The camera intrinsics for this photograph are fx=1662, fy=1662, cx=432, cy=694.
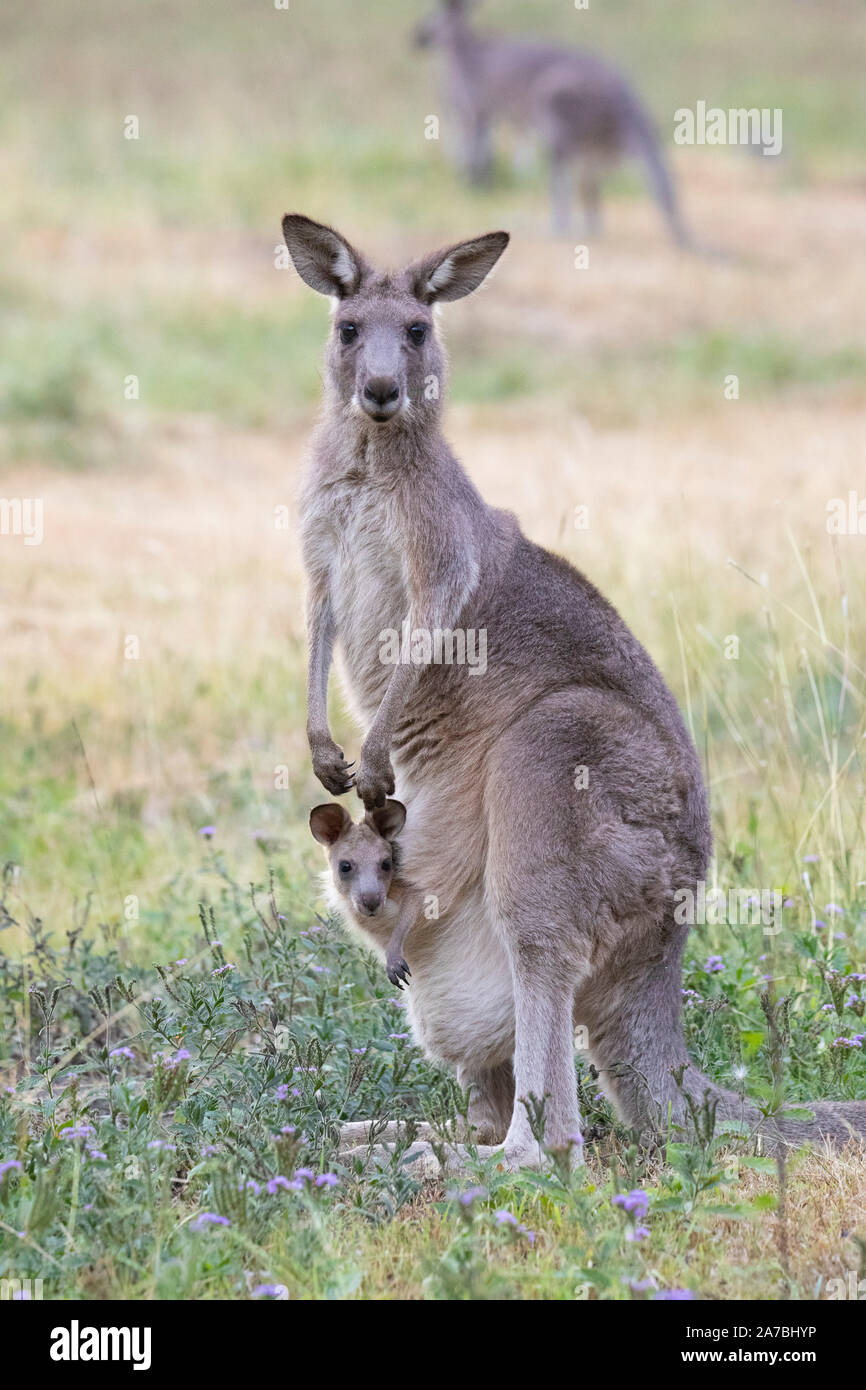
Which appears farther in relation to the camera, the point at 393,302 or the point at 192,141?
the point at 192,141

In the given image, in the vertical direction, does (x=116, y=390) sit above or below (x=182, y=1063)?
above

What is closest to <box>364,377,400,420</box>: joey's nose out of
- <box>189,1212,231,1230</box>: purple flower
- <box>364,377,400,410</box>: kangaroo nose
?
<box>364,377,400,410</box>: kangaroo nose

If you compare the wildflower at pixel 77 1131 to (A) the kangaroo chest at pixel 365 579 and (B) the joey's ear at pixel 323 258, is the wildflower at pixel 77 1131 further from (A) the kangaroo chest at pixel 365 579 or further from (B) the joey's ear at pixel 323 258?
(B) the joey's ear at pixel 323 258

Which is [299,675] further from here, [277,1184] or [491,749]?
[277,1184]

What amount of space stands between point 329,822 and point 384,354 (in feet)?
3.47

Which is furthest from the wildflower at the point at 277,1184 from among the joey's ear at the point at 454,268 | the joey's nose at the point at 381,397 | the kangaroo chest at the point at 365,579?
the joey's ear at the point at 454,268

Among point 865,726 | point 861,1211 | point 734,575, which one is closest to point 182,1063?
point 861,1211

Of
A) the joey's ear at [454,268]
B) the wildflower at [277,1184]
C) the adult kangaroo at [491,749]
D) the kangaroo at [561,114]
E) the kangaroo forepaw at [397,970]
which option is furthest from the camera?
the kangaroo at [561,114]

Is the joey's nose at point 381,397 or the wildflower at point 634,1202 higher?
the joey's nose at point 381,397

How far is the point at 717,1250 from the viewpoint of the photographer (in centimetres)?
288

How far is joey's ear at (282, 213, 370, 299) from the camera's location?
380 centimetres

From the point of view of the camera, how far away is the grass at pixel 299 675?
291cm
